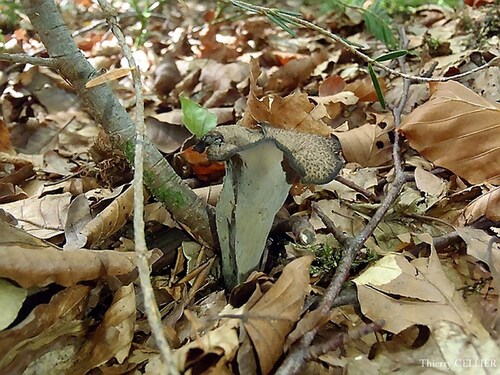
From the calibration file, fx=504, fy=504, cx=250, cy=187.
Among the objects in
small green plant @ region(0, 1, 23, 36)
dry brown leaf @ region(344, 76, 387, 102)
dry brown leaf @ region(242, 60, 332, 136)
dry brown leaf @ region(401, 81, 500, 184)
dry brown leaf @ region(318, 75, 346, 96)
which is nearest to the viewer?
dry brown leaf @ region(401, 81, 500, 184)

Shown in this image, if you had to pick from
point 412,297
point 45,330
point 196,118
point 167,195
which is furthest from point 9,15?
point 412,297

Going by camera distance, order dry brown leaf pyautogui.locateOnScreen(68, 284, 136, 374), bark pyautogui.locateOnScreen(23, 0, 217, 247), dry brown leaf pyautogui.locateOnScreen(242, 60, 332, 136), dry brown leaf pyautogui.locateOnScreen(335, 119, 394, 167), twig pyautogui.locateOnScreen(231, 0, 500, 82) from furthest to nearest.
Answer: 1. dry brown leaf pyautogui.locateOnScreen(335, 119, 394, 167)
2. dry brown leaf pyautogui.locateOnScreen(242, 60, 332, 136)
3. twig pyautogui.locateOnScreen(231, 0, 500, 82)
4. bark pyautogui.locateOnScreen(23, 0, 217, 247)
5. dry brown leaf pyautogui.locateOnScreen(68, 284, 136, 374)

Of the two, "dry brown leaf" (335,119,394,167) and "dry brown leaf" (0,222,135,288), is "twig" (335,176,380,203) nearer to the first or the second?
"dry brown leaf" (335,119,394,167)

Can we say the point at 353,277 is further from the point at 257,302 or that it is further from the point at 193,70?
the point at 193,70

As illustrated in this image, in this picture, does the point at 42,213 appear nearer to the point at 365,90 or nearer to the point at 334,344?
the point at 334,344

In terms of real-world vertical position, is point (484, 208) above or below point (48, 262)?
below

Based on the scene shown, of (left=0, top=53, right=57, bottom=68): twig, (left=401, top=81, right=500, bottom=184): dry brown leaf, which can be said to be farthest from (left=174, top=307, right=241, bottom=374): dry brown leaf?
(left=401, top=81, right=500, bottom=184): dry brown leaf

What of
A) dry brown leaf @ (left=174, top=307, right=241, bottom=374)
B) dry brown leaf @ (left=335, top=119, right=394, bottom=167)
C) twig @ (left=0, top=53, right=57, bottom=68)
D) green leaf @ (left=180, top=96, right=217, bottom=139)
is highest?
twig @ (left=0, top=53, right=57, bottom=68)
